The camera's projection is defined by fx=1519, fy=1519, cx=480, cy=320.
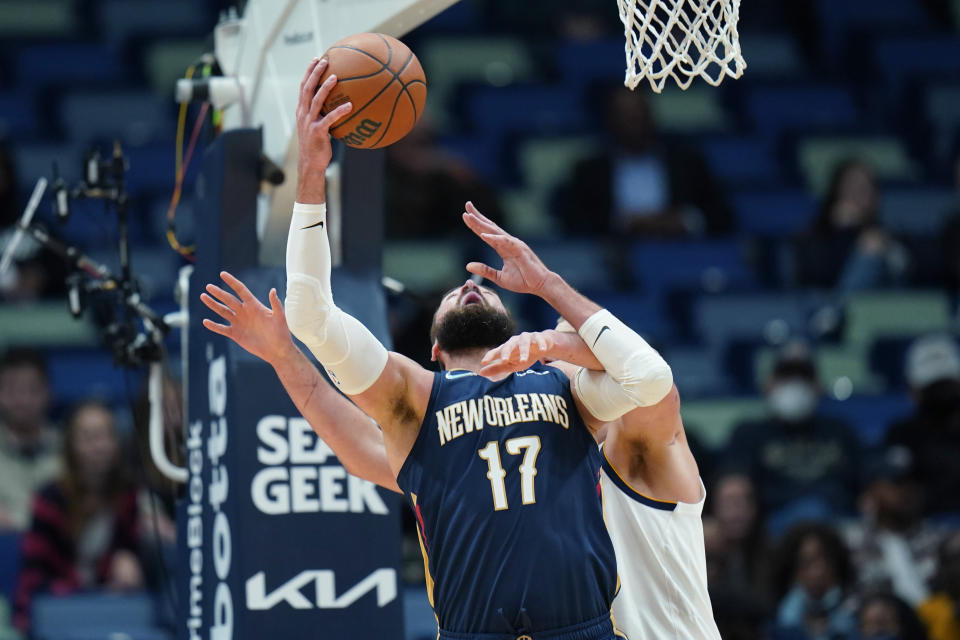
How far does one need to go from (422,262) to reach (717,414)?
8.43ft

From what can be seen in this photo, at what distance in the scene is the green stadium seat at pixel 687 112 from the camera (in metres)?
14.6

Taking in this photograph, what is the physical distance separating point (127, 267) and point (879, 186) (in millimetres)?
8141

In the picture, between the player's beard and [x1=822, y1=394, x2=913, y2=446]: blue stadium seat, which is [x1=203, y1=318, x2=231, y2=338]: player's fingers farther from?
[x1=822, y1=394, x2=913, y2=446]: blue stadium seat

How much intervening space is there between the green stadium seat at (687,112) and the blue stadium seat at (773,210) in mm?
1071

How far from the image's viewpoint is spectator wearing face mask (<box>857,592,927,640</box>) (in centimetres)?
855

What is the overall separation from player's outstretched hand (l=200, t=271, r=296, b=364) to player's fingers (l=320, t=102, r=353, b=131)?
0.63m

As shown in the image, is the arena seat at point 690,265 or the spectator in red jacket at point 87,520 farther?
the arena seat at point 690,265

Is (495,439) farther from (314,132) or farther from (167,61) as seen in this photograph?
(167,61)

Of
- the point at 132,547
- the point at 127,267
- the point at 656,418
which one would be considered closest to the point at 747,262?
the point at 132,547

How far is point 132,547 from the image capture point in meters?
9.20

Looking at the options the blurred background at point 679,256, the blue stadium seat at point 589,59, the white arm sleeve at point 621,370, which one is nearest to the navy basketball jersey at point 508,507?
the white arm sleeve at point 621,370

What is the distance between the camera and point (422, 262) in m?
11.8

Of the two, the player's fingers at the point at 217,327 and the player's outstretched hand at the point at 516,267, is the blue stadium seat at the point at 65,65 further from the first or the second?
the player's outstretched hand at the point at 516,267

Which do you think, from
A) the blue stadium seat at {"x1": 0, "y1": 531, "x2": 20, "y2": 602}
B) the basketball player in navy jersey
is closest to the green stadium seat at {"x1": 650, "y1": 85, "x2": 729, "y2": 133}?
the blue stadium seat at {"x1": 0, "y1": 531, "x2": 20, "y2": 602}
